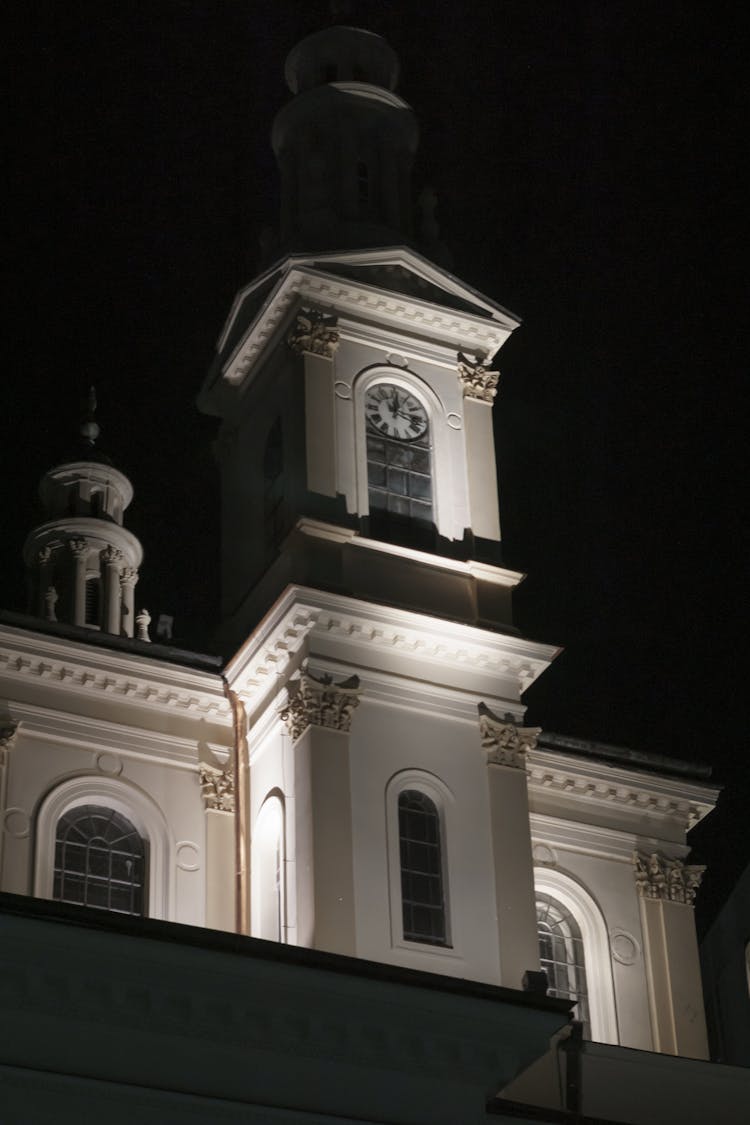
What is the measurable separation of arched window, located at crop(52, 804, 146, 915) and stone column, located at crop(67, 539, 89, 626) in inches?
558

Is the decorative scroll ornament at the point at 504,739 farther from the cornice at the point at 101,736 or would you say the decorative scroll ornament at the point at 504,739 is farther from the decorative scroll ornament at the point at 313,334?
the decorative scroll ornament at the point at 313,334

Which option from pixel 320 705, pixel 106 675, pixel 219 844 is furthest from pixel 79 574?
pixel 320 705

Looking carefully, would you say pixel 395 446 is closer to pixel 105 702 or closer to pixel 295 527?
pixel 295 527

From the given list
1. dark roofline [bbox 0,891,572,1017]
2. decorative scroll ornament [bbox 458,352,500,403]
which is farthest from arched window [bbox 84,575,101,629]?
dark roofline [bbox 0,891,572,1017]

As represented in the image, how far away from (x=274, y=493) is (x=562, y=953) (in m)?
8.34

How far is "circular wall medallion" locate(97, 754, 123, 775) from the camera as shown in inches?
1200

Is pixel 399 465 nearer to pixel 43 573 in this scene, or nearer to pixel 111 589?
pixel 111 589

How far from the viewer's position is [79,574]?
44.4m

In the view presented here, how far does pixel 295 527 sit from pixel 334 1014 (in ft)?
31.7

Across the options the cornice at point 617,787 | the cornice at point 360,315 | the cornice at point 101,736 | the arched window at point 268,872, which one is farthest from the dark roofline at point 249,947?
the cornice at point 360,315

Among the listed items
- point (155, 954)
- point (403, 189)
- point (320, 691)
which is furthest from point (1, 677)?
point (403, 189)

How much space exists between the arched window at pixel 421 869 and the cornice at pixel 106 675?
11.0 ft

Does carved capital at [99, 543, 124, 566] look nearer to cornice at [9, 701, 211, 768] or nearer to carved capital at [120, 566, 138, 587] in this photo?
carved capital at [120, 566, 138, 587]

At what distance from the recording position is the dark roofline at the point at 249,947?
21.7 metres
